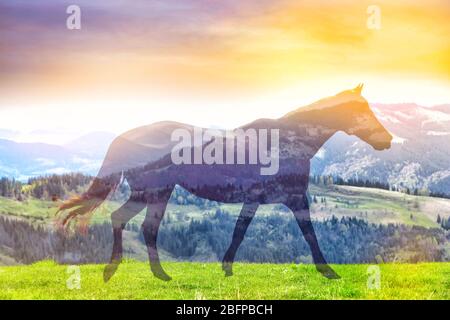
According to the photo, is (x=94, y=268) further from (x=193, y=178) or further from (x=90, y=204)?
(x=193, y=178)

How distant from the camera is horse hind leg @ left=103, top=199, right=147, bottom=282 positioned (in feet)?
43.3

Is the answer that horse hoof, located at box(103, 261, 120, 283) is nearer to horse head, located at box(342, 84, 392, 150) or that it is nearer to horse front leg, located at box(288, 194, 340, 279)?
horse front leg, located at box(288, 194, 340, 279)

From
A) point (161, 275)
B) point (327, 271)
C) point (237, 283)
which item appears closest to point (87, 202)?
point (161, 275)

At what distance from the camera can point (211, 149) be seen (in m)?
15.2

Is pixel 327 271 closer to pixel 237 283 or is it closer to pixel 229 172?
pixel 237 283

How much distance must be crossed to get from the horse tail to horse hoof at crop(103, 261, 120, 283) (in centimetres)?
100

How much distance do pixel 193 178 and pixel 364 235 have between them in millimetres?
58131

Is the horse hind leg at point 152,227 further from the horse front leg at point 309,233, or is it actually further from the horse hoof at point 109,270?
the horse front leg at point 309,233

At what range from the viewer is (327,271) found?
497 inches

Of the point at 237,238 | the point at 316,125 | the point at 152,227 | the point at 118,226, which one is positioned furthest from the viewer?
the point at 152,227

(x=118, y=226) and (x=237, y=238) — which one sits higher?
(x=118, y=226)

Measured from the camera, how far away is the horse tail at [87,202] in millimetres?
13336

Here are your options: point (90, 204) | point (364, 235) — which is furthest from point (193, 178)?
point (364, 235)

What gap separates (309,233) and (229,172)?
143 inches
